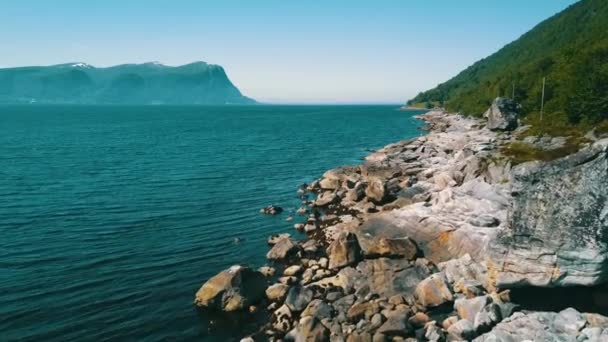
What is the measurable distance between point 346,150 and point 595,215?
Answer: 78.6 meters

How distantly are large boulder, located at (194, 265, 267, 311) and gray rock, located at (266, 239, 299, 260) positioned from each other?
628 cm

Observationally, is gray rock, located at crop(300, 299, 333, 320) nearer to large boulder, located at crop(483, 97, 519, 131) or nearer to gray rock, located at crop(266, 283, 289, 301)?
gray rock, located at crop(266, 283, 289, 301)

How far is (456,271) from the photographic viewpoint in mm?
29234

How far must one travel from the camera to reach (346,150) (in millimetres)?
102688

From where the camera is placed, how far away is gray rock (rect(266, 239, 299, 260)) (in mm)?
35969

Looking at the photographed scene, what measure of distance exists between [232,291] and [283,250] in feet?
28.1

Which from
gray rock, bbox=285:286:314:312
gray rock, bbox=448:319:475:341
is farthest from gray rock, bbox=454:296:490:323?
gray rock, bbox=285:286:314:312

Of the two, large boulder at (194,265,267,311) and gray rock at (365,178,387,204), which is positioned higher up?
gray rock at (365,178,387,204)

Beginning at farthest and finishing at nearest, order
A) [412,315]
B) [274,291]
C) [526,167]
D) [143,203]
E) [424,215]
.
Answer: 1. [143,203]
2. [424,215]
3. [274,291]
4. [526,167]
5. [412,315]

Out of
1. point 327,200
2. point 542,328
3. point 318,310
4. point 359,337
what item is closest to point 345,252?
point 318,310

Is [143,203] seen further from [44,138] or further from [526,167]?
[44,138]

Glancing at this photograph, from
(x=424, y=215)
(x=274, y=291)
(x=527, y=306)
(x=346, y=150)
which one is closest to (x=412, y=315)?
(x=527, y=306)

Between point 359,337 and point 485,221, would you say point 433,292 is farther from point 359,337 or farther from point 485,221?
point 485,221

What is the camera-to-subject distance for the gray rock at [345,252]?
32719mm
